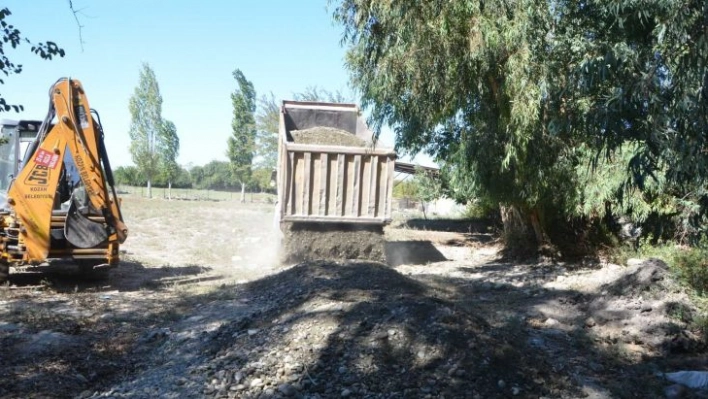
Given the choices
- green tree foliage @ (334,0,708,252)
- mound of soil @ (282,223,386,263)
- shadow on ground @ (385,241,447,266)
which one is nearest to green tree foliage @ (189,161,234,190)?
shadow on ground @ (385,241,447,266)

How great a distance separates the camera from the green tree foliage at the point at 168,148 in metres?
41.1

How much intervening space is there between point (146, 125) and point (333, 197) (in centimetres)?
3291

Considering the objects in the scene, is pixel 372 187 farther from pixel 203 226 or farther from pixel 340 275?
pixel 203 226

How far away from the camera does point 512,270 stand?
1154 centimetres

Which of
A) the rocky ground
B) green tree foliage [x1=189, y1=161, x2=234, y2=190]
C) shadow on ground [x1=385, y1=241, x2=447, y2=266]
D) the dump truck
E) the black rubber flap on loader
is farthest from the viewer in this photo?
green tree foliage [x1=189, y1=161, x2=234, y2=190]

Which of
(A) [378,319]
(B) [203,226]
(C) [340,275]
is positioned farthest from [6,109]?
(B) [203,226]

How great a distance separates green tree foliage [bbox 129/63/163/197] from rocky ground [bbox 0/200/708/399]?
3126 cm

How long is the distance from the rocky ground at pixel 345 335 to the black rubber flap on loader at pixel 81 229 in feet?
2.56

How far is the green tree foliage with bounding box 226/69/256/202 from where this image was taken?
4188 cm

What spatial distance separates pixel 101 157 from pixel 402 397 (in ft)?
22.7

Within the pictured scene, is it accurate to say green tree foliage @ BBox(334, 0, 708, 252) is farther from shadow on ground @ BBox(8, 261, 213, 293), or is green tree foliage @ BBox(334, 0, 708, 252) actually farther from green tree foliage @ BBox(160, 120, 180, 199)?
green tree foliage @ BBox(160, 120, 180, 199)

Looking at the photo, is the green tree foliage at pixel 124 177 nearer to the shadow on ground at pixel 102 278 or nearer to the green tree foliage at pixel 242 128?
the green tree foliage at pixel 242 128

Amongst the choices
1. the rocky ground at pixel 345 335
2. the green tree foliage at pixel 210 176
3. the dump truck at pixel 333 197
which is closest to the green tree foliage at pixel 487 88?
the dump truck at pixel 333 197

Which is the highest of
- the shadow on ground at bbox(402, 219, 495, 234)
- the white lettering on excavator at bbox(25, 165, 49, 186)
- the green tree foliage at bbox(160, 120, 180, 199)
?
the green tree foliage at bbox(160, 120, 180, 199)
